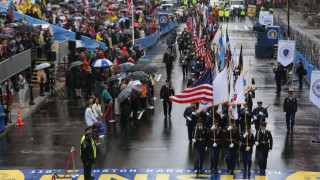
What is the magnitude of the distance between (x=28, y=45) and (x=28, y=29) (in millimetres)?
965

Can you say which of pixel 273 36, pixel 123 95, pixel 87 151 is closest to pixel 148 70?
pixel 123 95

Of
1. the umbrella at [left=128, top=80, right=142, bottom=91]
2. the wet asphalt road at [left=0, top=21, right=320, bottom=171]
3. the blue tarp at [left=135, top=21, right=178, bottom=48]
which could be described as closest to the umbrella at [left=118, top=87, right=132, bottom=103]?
the umbrella at [left=128, top=80, right=142, bottom=91]

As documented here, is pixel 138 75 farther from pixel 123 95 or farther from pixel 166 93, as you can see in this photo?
pixel 123 95

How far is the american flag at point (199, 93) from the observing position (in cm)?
1941

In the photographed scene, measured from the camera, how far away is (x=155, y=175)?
1828 centimetres

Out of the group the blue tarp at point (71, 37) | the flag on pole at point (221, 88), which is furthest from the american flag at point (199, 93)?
the blue tarp at point (71, 37)

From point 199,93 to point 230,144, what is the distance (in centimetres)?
213

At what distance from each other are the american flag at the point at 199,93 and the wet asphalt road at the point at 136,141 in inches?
74.2

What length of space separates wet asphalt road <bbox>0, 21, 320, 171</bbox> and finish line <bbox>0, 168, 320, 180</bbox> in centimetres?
41

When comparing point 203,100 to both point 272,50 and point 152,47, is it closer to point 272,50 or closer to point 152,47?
point 272,50

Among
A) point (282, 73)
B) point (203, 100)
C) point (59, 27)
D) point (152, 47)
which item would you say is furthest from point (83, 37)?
point (203, 100)

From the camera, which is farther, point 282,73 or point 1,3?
point 1,3

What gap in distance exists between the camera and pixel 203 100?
19.4m

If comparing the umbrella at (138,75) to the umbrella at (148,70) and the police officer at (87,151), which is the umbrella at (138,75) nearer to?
the umbrella at (148,70)
